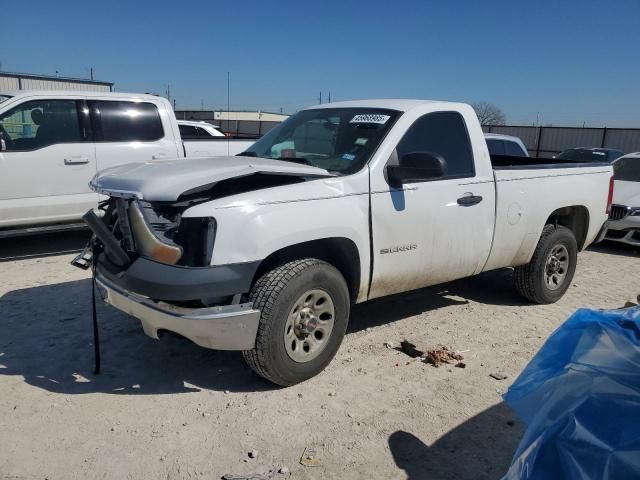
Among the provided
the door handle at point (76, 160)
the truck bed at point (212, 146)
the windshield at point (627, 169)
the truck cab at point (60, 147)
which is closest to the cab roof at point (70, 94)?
the truck cab at point (60, 147)

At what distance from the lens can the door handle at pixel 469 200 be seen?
4.52 meters

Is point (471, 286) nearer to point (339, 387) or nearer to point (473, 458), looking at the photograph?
point (339, 387)

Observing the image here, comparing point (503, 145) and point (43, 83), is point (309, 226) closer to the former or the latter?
point (503, 145)

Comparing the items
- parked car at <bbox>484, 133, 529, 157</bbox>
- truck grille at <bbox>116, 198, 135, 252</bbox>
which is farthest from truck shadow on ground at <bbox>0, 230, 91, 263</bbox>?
parked car at <bbox>484, 133, 529, 157</bbox>

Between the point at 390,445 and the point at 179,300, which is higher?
the point at 179,300

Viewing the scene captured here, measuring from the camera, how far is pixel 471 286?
251 inches

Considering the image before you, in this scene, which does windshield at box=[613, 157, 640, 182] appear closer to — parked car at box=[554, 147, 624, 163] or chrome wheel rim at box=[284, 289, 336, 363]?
parked car at box=[554, 147, 624, 163]

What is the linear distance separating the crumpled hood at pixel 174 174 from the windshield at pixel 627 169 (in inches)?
328

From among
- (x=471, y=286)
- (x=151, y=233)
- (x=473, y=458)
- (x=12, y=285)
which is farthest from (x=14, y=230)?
(x=473, y=458)

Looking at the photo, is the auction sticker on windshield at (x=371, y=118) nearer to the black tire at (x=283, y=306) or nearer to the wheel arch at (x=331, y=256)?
the wheel arch at (x=331, y=256)

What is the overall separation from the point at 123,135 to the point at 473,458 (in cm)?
633

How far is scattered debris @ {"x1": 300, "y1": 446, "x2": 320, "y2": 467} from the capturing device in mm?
2973

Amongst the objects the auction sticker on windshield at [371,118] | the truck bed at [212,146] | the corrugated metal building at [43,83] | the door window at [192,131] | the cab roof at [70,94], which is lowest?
the truck bed at [212,146]

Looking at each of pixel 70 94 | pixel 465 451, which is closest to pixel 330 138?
pixel 465 451
